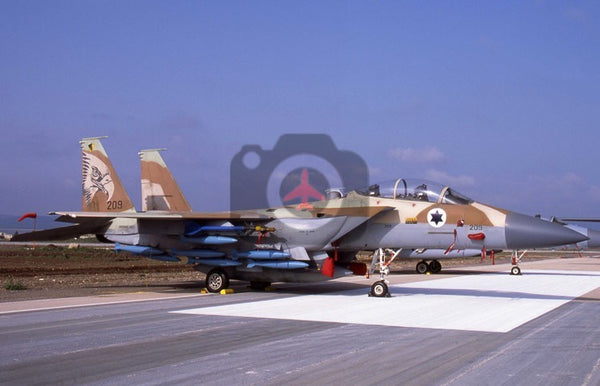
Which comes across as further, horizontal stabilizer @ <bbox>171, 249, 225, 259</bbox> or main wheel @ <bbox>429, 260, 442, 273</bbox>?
main wheel @ <bbox>429, 260, 442, 273</bbox>

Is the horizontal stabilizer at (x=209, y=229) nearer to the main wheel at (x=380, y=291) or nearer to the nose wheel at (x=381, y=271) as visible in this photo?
the nose wheel at (x=381, y=271)

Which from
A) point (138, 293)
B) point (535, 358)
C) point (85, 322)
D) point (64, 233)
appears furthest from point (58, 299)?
point (535, 358)

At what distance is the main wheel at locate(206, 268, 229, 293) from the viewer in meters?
16.8

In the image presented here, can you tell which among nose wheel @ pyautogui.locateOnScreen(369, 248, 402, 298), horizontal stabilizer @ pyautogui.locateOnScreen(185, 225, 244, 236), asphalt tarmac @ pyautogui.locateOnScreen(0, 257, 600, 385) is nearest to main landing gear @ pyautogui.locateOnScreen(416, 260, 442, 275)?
nose wheel @ pyautogui.locateOnScreen(369, 248, 402, 298)


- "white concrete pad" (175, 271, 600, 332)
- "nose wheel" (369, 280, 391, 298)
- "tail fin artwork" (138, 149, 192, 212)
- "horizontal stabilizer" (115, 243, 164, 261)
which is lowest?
"white concrete pad" (175, 271, 600, 332)

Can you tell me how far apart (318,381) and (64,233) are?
13953 mm

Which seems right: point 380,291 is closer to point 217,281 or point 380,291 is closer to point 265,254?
point 265,254

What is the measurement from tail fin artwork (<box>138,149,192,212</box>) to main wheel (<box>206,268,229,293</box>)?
3.88 metres

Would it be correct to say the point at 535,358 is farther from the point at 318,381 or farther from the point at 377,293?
the point at 377,293

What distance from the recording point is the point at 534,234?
1382cm

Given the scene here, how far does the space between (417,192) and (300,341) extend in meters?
7.68

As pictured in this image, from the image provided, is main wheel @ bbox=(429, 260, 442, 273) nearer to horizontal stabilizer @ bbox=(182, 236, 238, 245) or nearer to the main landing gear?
the main landing gear

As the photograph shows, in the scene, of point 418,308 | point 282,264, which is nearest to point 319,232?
point 282,264

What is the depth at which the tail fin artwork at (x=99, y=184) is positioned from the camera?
18891 mm
